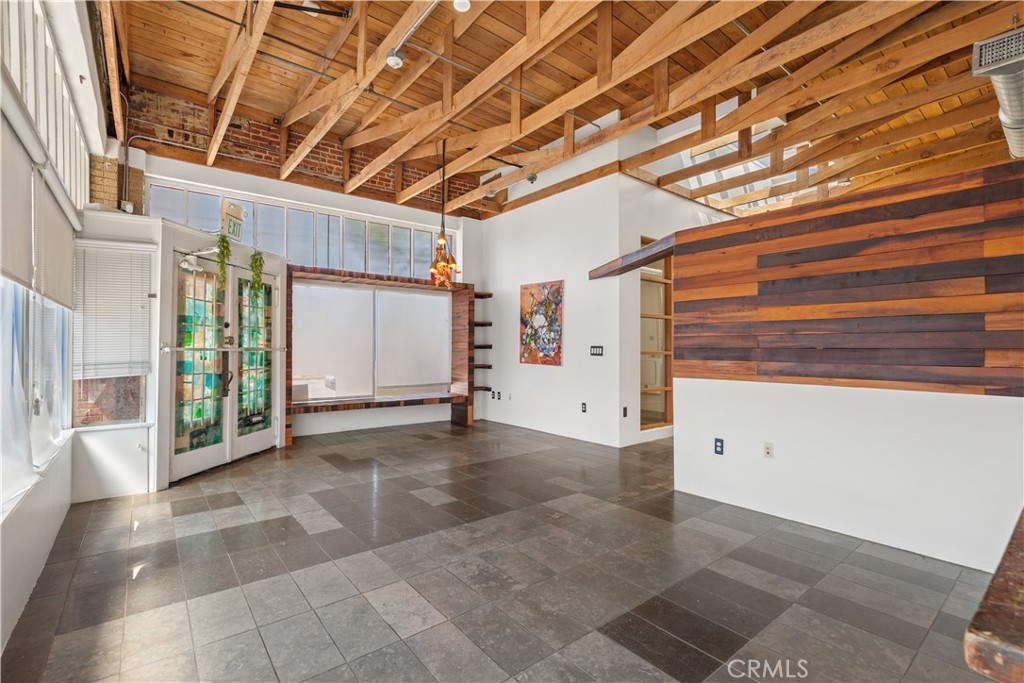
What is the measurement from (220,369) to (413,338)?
3388 mm

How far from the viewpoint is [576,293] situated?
7.27 metres

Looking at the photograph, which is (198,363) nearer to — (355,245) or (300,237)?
(300,237)

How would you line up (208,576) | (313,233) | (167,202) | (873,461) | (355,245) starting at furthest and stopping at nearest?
(355,245)
(313,233)
(167,202)
(873,461)
(208,576)

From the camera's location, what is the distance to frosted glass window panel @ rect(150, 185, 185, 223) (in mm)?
6328

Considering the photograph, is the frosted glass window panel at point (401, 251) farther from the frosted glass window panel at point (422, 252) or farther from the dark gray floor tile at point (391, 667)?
the dark gray floor tile at point (391, 667)

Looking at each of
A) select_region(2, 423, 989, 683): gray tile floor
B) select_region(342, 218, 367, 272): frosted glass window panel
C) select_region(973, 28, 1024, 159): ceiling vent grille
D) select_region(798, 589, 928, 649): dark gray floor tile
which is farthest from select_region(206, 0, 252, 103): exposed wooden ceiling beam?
select_region(798, 589, 928, 649): dark gray floor tile

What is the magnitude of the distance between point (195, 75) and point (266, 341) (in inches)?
136

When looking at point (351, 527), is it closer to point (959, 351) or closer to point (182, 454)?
point (182, 454)

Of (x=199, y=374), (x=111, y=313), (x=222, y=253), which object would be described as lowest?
(x=199, y=374)

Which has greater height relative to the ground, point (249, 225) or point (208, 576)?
point (249, 225)

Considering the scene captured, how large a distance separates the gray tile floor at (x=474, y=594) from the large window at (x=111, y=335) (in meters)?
0.91

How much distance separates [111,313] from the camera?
4.43m

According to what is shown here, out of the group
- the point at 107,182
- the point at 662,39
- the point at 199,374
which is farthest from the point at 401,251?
the point at 662,39

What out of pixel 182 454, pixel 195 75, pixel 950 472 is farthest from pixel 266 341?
pixel 950 472
